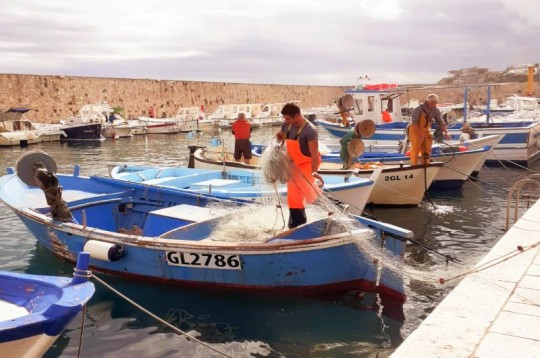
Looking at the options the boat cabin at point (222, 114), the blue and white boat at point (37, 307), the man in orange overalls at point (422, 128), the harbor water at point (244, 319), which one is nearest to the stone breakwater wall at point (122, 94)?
the boat cabin at point (222, 114)

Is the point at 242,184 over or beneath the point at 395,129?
beneath

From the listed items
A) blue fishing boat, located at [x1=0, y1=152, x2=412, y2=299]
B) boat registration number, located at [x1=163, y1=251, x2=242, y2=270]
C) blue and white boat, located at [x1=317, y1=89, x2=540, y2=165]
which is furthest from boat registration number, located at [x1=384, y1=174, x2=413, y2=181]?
blue and white boat, located at [x1=317, y1=89, x2=540, y2=165]

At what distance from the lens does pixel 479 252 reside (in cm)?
973

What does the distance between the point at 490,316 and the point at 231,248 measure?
3.23 m

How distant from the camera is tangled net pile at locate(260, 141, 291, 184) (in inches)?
271

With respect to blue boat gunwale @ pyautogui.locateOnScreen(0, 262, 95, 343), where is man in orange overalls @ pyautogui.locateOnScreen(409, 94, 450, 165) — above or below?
above

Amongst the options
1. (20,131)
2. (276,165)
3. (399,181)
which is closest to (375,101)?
(399,181)

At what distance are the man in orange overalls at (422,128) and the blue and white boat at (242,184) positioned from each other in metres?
2.71

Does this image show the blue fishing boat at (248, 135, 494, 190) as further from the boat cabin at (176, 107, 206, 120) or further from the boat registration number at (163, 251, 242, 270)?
the boat cabin at (176, 107, 206, 120)

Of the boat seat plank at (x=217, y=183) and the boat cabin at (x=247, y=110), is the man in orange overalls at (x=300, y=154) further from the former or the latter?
the boat cabin at (x=247, y=110)

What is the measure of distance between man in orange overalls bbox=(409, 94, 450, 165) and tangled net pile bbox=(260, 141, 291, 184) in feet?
23.0

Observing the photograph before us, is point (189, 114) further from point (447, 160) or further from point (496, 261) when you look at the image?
point (496, 261)

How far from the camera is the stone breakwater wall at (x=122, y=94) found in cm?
4169

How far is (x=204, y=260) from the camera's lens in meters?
7.00
